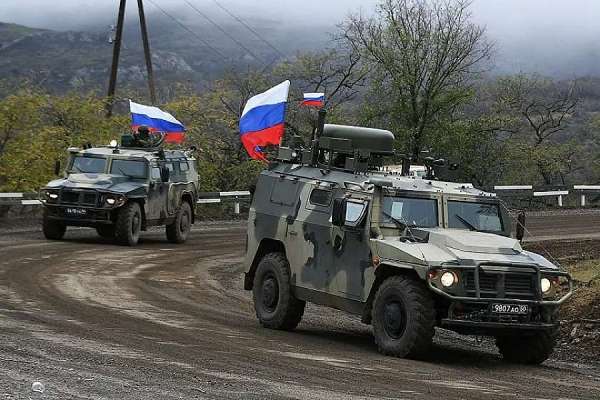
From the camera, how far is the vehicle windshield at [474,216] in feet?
40.2

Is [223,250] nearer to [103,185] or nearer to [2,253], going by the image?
[103,185]

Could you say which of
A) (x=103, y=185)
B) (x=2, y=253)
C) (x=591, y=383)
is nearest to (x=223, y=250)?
(x=103, y=185)

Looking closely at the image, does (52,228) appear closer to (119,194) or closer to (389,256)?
(119,194)

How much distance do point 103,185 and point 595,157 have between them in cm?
3817

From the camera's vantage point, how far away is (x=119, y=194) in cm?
2411

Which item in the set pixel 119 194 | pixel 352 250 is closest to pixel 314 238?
pixel 352 250

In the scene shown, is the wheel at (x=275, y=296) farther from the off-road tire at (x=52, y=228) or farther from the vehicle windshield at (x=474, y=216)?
the off-road tire at (x=52, y=228)

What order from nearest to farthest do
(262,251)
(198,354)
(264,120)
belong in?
(198,354) < (262,251) < (264,120)

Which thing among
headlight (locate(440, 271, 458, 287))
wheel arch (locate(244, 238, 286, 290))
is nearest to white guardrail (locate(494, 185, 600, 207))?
wheel arch (locate(244, 238, 286, 290))

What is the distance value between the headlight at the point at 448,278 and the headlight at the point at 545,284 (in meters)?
0.94

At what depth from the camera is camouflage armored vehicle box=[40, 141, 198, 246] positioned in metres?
24.2

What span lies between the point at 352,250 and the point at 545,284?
2128 millimetres

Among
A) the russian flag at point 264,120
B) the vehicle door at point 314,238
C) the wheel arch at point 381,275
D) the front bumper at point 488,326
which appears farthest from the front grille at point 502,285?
the russian flag at point 264,120

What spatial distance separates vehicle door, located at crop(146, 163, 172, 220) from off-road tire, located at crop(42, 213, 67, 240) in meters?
1.95
